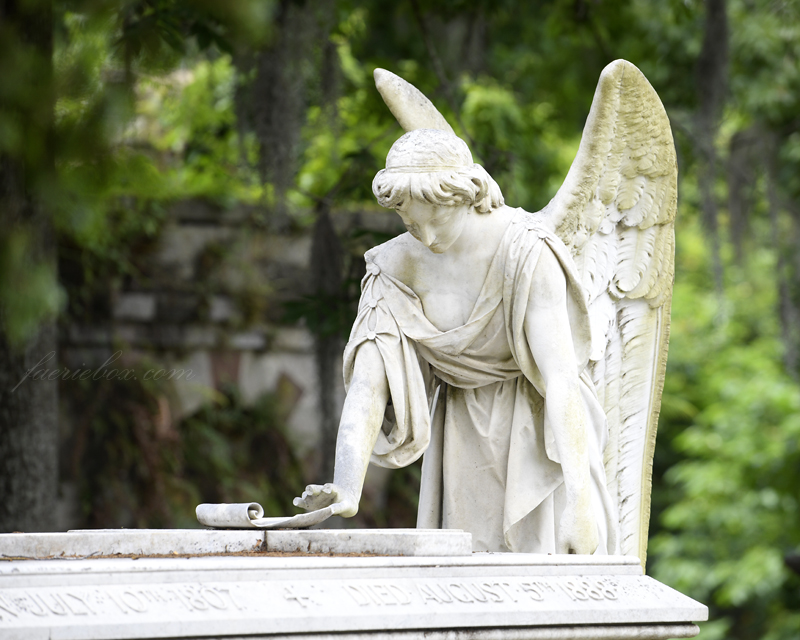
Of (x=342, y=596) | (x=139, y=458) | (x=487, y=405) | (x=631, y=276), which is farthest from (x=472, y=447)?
(x=139, y=458)

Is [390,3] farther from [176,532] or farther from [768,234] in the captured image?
[176,532]

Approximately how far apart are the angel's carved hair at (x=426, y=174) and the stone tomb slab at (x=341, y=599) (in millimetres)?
973

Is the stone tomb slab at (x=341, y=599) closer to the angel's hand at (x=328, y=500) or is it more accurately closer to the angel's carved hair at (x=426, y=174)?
the angel's hand at (x=328, y=500)

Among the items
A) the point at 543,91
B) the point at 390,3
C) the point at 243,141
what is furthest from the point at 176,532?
the point at 543,91

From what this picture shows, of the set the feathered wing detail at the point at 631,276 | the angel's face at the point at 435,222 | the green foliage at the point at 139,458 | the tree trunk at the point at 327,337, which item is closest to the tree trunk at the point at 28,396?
the tree trunk at the point at 327,337

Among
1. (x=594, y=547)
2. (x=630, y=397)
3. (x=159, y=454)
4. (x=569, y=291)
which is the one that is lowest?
(x=159, y=454)

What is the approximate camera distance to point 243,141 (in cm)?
675

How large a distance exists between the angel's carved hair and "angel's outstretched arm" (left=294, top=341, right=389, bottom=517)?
509mm

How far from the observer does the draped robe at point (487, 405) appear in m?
3.46

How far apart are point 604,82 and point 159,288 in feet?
16.4

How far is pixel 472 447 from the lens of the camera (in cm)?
366

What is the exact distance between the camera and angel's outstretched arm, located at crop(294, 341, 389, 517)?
10.4ft

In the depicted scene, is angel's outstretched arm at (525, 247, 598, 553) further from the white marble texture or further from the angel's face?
the angel's face

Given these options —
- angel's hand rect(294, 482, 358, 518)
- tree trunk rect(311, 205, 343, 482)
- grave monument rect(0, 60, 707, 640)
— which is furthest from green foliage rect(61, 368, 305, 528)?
Answer: angel's hand rect(294, 482, 358, 518)
